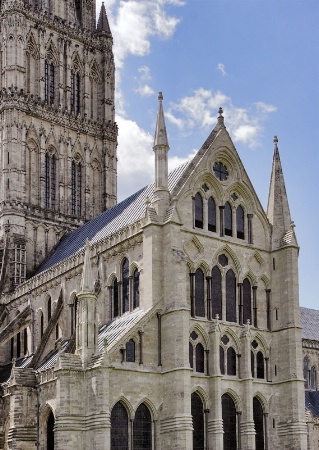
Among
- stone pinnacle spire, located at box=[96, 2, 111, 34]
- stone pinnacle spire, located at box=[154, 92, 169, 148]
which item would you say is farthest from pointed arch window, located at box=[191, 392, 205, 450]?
stone pinnacle spire, located at box=[96, 2, 111, 34]

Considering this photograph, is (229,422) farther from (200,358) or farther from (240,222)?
(240,222)

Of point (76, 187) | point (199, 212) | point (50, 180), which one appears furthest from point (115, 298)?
point (76, 187)

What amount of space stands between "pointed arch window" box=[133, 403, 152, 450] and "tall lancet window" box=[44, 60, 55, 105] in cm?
3571

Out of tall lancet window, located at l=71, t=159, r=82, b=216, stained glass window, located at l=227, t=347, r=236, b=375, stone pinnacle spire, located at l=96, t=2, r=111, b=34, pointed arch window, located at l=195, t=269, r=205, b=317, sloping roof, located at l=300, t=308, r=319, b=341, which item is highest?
stone pinnacle spire, located at l=96, t=2, r=111, b=34

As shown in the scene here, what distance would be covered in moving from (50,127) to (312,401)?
118 feet

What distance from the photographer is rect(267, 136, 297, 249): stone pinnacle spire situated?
52531 mm

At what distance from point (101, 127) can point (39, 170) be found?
26.1 ft

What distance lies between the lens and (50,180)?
7225cm

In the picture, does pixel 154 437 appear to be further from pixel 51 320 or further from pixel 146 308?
pixel 51 320

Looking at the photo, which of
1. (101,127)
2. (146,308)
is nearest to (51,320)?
(146,308)

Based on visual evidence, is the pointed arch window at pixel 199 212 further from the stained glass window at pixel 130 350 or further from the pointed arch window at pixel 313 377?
the pointed arch window at pixel 313 377

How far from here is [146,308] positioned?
46.9m

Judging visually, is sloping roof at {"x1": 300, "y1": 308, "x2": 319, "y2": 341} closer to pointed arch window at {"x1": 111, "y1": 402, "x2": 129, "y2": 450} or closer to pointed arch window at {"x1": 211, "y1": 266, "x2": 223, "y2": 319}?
pointed arch window at {"x1": 211, "y1": 266, "x2": 223, "y2": 319}

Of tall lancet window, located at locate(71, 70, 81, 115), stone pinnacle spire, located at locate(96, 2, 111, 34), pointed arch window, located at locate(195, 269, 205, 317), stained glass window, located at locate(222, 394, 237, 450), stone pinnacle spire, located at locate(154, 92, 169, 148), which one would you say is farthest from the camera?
stone pinnacle spire, located at locate(96, 2, 111, 34)
